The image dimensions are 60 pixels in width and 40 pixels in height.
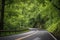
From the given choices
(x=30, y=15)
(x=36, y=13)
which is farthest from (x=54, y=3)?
(x=30, y=15)

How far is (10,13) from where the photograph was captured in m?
38.8

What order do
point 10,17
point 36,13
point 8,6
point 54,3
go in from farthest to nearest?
1. point 36,13
2. point 10,17
3. point 8,6
4. point 54,3

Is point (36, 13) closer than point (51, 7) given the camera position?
No

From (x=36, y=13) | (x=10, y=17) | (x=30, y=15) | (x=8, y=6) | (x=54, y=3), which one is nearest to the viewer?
(x=54, y=3)

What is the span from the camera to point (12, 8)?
3825 cm

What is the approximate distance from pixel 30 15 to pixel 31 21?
5414mm

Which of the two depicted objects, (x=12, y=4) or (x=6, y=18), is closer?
(x=12, y=4)

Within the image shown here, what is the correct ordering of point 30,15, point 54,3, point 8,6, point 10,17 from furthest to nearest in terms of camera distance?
point 30,15
point 10,17
point 8,6
point 54,3

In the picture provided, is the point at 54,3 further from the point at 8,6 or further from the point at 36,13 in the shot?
A: the point at 36,13

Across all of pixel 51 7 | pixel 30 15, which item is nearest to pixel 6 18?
pixel 51 7

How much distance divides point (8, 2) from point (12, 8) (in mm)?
2392

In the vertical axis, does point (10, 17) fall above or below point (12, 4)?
below

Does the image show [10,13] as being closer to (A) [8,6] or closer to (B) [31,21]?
(A) [8,6]

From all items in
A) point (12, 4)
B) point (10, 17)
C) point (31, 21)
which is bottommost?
point (31, 21)
